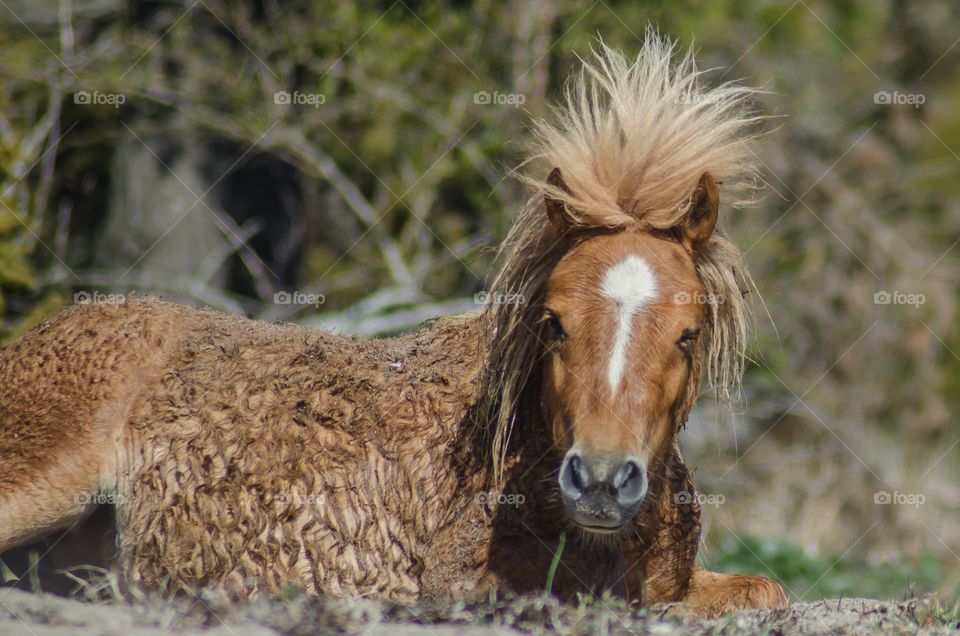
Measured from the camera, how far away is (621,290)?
11.9 feet

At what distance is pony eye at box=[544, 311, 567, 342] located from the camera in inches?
146

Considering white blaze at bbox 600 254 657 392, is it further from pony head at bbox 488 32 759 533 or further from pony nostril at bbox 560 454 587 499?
pony nostril at bbox 560 454 587 499

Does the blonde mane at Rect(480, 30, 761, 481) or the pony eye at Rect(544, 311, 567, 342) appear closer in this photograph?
the pony eye at Rect(544, 311, 567, 342)

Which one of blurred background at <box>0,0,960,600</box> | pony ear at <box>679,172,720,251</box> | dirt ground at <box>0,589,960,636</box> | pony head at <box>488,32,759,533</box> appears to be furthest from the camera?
blurred background at <box>0,0,960,600</box>

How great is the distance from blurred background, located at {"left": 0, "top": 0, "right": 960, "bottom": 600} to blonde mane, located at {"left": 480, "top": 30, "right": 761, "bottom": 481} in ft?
13.0

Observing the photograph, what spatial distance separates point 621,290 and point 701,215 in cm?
53

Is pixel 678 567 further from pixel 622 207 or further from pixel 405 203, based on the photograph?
pixel 405 203

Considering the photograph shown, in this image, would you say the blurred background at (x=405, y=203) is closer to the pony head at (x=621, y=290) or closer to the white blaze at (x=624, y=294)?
the pony head at (x=621, y=290)

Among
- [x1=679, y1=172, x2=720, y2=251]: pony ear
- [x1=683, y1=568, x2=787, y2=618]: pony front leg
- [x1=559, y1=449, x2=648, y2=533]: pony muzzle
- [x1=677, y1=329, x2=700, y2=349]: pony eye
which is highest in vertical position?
[x1=679, y1=172, x2=720, y2=251]: pony ear

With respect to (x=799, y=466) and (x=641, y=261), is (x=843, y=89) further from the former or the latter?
(x=641, y=261)

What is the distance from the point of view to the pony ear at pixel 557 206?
12.8 ft

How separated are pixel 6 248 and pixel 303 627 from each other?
4.72 m

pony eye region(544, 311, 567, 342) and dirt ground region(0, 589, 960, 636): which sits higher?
pony eye region(544, 311, 567, 342)

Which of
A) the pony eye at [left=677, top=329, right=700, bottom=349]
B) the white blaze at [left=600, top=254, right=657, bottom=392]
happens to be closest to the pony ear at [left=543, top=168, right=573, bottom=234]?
the white blaze at [left=600, top=254, right=657, bottom=392]
